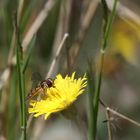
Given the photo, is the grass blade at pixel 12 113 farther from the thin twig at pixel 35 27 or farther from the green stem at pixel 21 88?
the green stem at pixel 21 88

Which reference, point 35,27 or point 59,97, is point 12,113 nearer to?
point 35,27

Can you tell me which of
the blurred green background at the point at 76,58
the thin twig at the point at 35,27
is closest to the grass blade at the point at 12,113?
the blurred green background at the point at 76,58

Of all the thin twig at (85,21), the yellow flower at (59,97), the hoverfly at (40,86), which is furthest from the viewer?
the thin twig at (85,21)

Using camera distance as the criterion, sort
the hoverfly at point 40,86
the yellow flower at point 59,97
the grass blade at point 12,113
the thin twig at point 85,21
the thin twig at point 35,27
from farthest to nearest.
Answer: the thin twig at point 85,21
the thin twig at point 35,27
the grass blade at point 12,113
the hoverfly at point 40,86
the yellow flower at point 59,97

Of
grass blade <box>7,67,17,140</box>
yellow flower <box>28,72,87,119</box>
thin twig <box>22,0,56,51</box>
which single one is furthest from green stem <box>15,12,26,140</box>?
thin twig <box>22,0,56,51</box>

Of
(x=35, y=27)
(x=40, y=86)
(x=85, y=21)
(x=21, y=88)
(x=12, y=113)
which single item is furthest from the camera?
(x=85, y=21)

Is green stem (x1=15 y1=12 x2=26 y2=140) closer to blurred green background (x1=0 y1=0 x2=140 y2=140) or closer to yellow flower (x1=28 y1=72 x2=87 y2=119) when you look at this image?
yellow flower (x1=28 y1=72 x2=87 y2=119)

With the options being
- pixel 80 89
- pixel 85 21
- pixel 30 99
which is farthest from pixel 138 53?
pixel 80 89

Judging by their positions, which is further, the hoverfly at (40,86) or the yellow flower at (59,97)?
the hoverfly at (40,86)

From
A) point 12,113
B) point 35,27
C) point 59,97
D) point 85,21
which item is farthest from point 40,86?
point 85,21

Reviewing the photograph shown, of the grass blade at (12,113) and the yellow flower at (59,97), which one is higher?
the yellow flower at (59,97)
